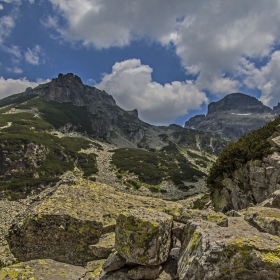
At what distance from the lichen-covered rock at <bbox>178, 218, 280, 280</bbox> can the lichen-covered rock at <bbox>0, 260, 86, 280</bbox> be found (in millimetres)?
3880

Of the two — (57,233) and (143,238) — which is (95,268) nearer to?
(57,233)

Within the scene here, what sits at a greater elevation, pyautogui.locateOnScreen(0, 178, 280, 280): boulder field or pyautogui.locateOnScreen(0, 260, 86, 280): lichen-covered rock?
pyautogui.locateOnScreen(0, 178, 280, 280): boulder field

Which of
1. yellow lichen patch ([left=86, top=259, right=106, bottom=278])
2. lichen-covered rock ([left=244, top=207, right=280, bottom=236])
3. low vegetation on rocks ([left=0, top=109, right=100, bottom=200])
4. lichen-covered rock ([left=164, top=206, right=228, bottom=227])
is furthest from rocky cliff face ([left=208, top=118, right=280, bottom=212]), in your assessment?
low vegetation on rocks ([left=0, top=109, right=100, bottom=200])

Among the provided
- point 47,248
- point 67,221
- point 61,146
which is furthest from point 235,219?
point 61,146

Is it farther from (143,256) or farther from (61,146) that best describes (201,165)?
(143,256)

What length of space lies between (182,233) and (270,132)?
74.1 feet

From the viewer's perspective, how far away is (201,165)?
131875 mm

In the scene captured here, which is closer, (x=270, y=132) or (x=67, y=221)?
(x=67, y=221)

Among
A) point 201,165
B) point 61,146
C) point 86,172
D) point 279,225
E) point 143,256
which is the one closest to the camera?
point 143,256

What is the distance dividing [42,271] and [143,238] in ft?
11.6

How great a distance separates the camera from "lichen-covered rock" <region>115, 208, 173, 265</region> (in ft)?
18.7

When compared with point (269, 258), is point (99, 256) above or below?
below

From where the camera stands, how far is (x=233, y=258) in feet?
14.2

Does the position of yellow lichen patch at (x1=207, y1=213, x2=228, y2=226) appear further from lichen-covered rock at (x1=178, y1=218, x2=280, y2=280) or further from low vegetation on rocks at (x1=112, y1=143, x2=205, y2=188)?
low vegetation on rocks at (x1=112, y1=143, x2=205, y2=188)
